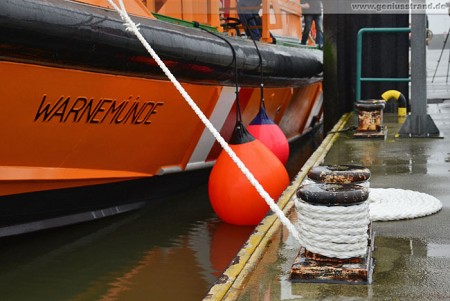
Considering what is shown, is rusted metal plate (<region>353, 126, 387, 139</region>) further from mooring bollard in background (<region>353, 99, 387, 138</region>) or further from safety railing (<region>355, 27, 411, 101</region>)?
safety railing (<region>355, 27, 411, 101</region>)

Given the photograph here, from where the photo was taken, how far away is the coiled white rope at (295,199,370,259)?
2080 mm

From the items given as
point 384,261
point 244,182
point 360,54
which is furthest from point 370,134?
point 384,261

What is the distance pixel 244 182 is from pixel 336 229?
191cm

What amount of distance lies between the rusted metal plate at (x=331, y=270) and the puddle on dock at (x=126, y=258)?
1.06m

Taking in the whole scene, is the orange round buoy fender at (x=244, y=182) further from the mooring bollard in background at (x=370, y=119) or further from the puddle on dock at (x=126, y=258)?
the mooring bollard in background at (x=370, y=119)

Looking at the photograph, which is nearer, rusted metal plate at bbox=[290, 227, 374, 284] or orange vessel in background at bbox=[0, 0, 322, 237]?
rusted metal plate at bbox=[290, 227, 374, 284]

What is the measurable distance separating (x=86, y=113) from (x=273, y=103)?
281 cm

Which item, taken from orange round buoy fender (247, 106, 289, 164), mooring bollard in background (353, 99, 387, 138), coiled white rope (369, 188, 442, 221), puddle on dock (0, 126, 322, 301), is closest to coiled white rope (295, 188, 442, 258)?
coiled white rope (369, 188, 442, 221)

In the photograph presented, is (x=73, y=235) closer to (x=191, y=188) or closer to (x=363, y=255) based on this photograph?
(x=191, y=188)

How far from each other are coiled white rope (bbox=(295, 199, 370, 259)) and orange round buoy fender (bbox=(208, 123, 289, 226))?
6.02 ft

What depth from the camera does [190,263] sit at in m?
3.63

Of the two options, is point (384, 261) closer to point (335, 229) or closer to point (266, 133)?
point (335, 229)

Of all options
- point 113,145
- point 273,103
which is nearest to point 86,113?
point 113,145

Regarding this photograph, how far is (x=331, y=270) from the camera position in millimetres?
2119
